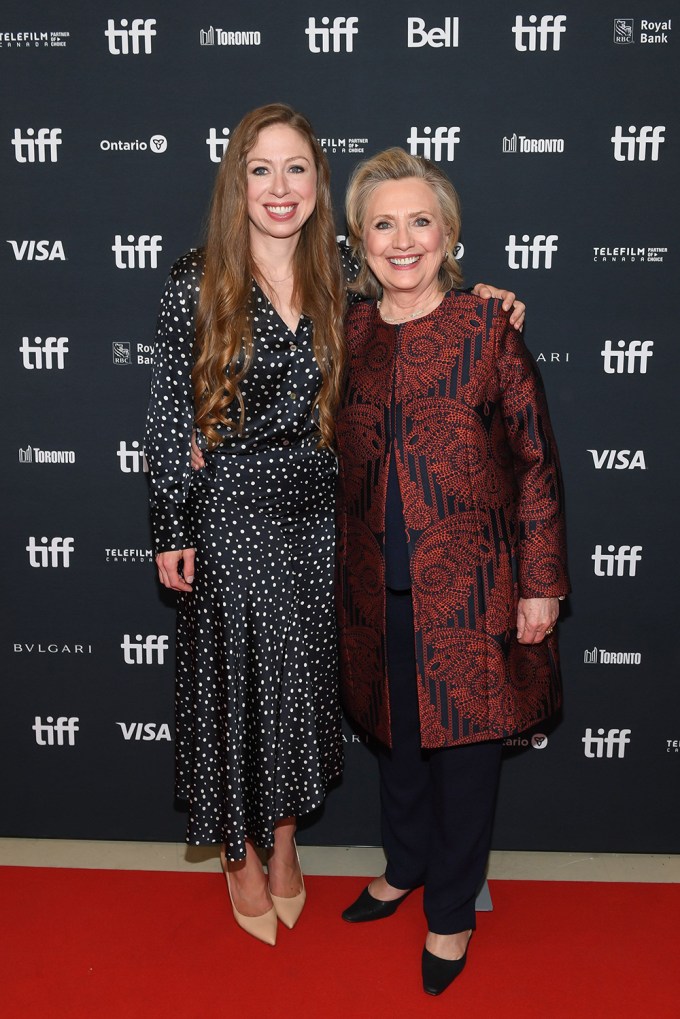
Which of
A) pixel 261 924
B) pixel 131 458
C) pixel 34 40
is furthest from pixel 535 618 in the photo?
pixel 34 40

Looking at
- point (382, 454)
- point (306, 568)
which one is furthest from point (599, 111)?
point (306, 568)

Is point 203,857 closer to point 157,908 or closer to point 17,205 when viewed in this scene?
point 157,908

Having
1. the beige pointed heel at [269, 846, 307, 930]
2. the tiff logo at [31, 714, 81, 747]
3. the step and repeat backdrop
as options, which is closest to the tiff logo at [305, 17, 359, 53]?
the step and repeat backdrop

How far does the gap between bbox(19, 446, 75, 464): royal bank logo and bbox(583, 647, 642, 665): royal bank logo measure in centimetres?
160

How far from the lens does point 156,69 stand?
2477 mm

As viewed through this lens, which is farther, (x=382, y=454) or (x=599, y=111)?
(x=599, y=111)

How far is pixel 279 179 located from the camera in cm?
207

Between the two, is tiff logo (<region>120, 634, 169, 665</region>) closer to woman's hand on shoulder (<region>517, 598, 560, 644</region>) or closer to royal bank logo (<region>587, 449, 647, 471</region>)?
woman's hand on shoulder (<region>517, 598, 560, 644</region>)

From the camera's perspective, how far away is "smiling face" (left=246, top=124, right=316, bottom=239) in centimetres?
207

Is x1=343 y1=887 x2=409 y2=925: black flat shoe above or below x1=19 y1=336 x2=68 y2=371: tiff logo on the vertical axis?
below

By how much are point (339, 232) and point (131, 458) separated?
862 mm

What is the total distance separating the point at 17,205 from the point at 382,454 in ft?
4.24

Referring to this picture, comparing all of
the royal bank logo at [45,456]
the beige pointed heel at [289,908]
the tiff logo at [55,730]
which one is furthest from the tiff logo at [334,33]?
the beige pointed heel at [289,908]

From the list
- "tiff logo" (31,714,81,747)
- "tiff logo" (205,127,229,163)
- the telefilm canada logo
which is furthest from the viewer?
"tiff logo" (31,714,81,747)
